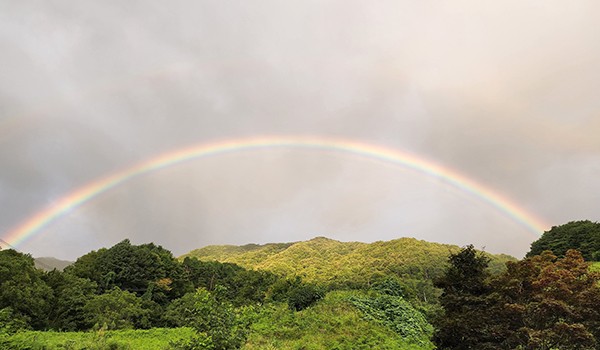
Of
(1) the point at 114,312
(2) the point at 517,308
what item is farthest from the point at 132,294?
(2) the point at 517,308

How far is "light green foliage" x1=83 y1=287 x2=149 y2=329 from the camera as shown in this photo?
27.2 meters

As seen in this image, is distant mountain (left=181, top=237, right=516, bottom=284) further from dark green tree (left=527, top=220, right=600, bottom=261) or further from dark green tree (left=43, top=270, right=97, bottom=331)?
dark green tree (left=43, top=270, right=97, bottom=331)

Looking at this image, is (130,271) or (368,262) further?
(368,262)

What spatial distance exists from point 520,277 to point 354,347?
30.2 feet

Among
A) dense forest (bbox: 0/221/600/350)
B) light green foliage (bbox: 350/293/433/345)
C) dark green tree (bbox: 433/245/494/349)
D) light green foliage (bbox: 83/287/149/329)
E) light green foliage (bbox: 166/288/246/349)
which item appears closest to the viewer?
light green foliage (bbox: 166/288/246/349)

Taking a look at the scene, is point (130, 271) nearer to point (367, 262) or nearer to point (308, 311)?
point (308, 311)

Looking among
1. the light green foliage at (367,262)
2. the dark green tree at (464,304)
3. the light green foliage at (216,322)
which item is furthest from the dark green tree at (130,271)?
the light green foliage at (216,322)

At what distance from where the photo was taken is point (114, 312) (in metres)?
28.3

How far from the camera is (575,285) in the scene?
16.7 metres

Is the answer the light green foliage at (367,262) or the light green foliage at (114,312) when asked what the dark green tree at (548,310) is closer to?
the light green foliage at (114,312)

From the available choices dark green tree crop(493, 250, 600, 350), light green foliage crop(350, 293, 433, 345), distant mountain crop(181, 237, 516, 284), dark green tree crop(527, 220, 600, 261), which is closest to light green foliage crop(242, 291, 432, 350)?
light green foliage crop(350, 293, 433, 345)

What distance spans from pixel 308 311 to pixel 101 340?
538 inches

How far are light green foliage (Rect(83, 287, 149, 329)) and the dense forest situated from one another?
0.09 meters

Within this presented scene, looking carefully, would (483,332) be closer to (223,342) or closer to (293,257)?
(223,342)
